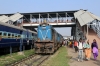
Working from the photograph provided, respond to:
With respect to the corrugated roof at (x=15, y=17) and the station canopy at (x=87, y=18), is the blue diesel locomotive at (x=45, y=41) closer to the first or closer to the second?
the station canopy at (x=87, y=18)

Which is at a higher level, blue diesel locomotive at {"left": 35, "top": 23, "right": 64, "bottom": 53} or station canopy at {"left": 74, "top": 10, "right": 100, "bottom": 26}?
station canopy at {"left": 74, "top": 10, "right": 100, "bottom": 26}

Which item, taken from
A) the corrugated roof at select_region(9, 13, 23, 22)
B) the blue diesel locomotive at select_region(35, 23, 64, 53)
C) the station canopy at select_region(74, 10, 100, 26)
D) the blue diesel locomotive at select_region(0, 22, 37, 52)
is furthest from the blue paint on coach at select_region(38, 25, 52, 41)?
the corrugated roof at select_region(9, 13, 23, 22)

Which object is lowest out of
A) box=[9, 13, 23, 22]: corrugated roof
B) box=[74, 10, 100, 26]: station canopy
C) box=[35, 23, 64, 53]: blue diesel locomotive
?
box=[35, 23, 64, 53]: blue diesel locomotive

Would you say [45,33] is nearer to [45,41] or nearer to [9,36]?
[45,41]

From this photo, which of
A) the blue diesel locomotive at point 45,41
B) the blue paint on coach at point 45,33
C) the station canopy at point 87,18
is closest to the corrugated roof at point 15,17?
the station canopy at point 87,18

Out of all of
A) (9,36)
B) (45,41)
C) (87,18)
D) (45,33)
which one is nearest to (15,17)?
(87,18)

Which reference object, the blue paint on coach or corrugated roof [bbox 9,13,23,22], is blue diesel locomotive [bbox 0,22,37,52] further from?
corrugated roof [bbox 9,13,23,22]

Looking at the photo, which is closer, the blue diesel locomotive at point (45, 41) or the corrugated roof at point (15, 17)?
the blue diesel locomotive at point (45, 41)

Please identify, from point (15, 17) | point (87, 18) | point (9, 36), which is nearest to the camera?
point (9, 36)

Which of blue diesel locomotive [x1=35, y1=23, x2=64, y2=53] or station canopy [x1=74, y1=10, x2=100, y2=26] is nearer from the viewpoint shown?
blue diesel locomotive [x1=35, y1=23, x2=64, y2=53]

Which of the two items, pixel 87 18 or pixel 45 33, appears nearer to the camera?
pixel 45 33

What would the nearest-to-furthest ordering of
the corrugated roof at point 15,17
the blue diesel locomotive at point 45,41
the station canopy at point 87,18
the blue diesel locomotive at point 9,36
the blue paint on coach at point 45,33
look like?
the blue diesel locomotive at point 9,36
the blue diesel locomotive at point 45,41
the blue paint on coach at point 45,33
the station canopy at point 87,18
the corrugated roof at point 15,17

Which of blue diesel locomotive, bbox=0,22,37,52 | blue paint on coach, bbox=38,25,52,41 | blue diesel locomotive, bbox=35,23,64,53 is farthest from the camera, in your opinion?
blue paint on coach, bbox=38,25,52,41

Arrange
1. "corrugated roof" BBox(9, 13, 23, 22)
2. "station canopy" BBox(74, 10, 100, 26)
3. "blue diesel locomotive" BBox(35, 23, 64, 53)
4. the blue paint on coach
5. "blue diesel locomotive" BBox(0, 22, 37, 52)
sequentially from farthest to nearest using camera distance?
1. "corrugated roof" BBox(9, 13, 23, 22)
2. "station canopy" BBox(74, 10, 100, 26)
3. the blue paint on coach
4. "blue diesel locomotive" BBox(35, 23, 64, 53)
5. "blue diesel locomotive" BBox(0, 22, 37, 52)
